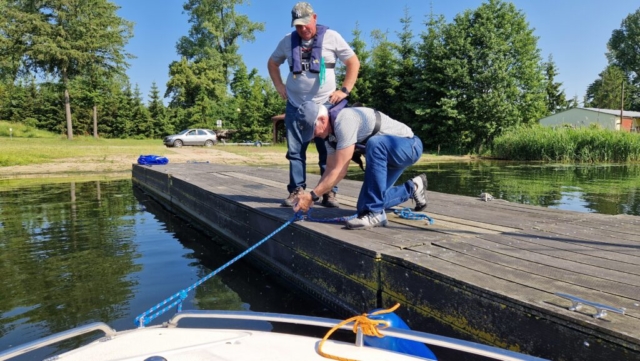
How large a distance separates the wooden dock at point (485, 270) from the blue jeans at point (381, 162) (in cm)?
24

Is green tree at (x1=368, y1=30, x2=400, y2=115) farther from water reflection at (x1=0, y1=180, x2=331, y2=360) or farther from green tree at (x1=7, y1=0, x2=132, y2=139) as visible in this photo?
water reflection at (x1=0, y1=180, x2=331, y2=360)

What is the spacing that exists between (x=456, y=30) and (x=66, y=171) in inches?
1065

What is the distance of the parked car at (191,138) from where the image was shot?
97.5 ft

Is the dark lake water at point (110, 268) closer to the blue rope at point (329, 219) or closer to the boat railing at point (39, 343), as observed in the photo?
the blue rope at point (329, 219)

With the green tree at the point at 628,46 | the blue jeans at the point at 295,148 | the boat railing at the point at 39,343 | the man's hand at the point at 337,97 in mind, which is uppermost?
the green tree at the point at 628,46

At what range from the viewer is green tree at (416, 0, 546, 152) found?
1224 inches

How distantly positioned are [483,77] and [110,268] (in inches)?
1215

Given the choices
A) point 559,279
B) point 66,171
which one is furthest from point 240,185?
point 66,171

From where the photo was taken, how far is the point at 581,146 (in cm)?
2166

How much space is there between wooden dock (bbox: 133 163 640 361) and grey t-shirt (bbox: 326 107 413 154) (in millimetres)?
687

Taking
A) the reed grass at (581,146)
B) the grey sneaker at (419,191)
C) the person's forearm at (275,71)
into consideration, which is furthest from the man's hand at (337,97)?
the reed grass at (581,146)

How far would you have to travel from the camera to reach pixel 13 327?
2992 millimetres

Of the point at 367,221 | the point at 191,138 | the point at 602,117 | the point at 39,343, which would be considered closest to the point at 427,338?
the point at 39,343

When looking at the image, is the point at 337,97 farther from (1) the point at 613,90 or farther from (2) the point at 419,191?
(1) the point at 613,90
